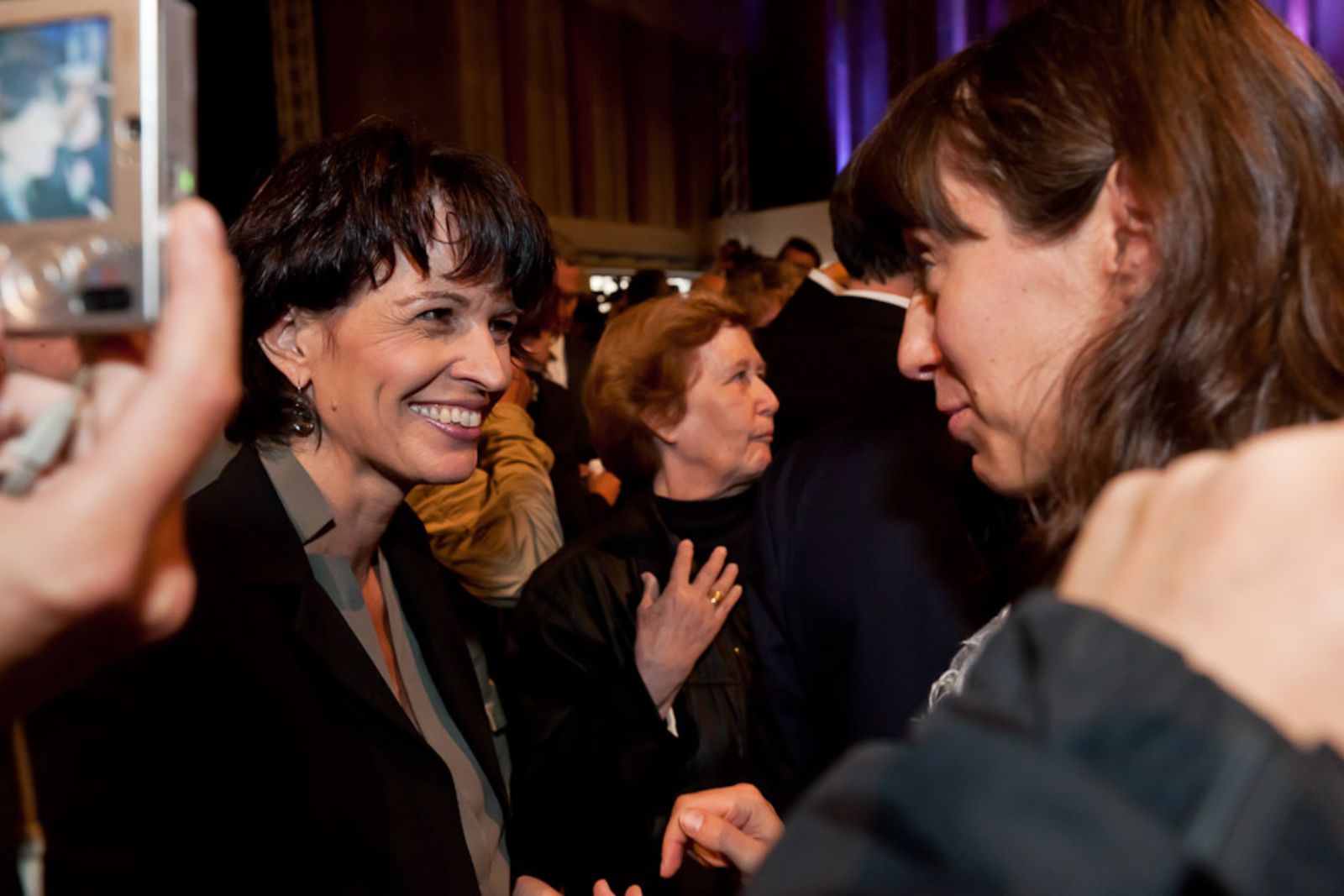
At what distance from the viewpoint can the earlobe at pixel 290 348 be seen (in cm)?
165

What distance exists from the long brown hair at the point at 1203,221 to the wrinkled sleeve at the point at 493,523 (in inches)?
81.8

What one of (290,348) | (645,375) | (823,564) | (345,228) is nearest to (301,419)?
(290,348)

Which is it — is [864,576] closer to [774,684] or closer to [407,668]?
[774,684]

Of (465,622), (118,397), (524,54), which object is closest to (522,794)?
(465,622)

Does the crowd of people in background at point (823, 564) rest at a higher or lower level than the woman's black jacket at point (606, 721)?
higher

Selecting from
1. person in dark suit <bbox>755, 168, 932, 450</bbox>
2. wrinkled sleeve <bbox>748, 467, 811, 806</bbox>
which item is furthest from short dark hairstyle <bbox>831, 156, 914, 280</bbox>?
wrinkled sleeve <bbox>748, 467, 811, 806</bbox>

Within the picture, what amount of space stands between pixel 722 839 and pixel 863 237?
4.26 ft

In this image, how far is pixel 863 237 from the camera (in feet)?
7.11

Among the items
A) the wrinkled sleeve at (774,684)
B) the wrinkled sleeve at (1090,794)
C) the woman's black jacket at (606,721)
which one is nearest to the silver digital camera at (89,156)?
the wrinkled sleeve at (1090,794)

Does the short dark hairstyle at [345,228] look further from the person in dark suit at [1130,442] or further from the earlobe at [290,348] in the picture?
the person in dark suit at [1130,442]

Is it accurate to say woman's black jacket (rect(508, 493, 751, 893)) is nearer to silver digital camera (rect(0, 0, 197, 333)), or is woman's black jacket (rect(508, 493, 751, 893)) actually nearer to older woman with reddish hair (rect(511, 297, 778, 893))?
older woman with reddish hair (rect(511, 297, 778, 893))

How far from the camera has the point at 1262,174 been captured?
0.89m

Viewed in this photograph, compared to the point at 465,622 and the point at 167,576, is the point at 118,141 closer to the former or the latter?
the point at 167,576

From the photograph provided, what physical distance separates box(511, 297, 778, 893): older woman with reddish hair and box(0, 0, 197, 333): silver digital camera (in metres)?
1.66
